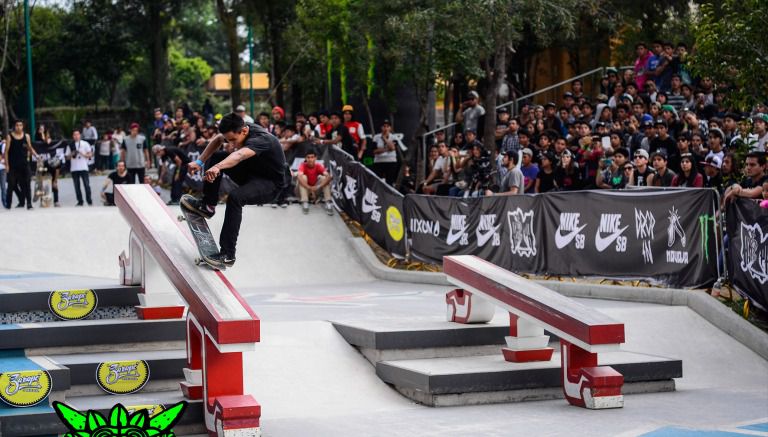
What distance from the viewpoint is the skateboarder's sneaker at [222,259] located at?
9156 mm

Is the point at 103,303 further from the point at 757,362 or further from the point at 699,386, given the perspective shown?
the point at 757,362

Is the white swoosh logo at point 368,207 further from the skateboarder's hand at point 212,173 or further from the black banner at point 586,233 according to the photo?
the skateboarder's hand at point 212,173

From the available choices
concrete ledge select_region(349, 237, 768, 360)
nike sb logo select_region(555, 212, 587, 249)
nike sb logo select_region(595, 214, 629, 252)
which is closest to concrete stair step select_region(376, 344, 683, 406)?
concrete ledge select_region(349, 237, 768, 360)

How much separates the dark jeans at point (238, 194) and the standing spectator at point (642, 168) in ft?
24.2

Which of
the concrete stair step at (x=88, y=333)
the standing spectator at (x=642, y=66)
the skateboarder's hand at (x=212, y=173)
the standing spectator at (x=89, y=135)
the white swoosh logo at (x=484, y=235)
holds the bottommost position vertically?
the concrete stair step at (x=88, y=333)

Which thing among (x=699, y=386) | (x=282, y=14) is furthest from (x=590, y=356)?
(x=282, y=14)

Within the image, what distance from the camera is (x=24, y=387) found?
7867mm

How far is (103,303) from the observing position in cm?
985

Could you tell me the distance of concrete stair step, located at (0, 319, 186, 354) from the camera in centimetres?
901

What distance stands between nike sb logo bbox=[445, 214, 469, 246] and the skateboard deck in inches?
306

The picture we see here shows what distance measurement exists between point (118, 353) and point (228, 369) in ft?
5.34

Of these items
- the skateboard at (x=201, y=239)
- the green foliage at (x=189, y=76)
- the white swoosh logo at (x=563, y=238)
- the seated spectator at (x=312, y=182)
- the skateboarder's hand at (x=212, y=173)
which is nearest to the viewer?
the skateboarder's hand at (x=212, y=173)

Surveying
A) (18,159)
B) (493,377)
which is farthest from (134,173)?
(493,377)

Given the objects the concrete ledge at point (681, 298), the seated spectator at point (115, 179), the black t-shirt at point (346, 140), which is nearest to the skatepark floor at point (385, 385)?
the concrete ledge at point (681, 298)
